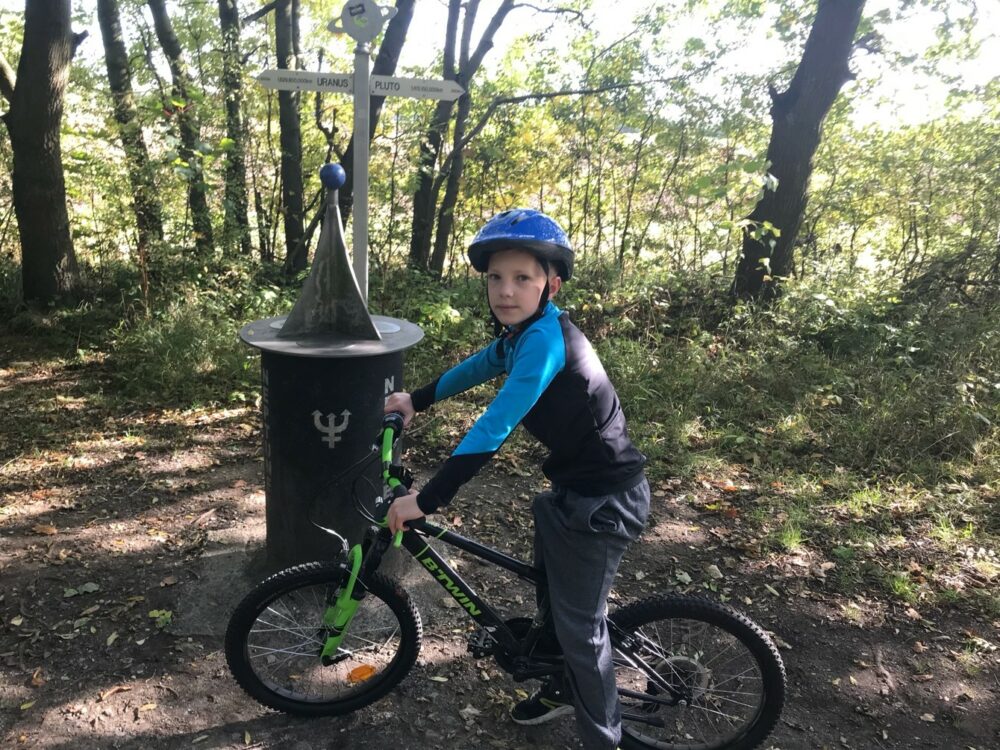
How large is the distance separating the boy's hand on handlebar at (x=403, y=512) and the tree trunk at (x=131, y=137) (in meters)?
6.06

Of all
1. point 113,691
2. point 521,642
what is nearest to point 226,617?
point 113,691

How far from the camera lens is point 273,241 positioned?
8.80 meters

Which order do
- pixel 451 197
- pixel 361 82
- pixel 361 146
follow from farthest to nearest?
1. pixel 451 197
2. pixel 361 146
3. pixel 361 82

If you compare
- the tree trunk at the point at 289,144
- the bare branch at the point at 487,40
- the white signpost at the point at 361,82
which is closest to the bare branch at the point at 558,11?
the bare branch at the point at 487,40

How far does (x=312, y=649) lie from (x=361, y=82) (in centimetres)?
280

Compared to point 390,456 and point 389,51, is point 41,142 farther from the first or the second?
point 390,456

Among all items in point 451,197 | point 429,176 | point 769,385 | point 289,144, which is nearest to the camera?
point 769,385

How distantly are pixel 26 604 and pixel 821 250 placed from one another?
33.1 feet

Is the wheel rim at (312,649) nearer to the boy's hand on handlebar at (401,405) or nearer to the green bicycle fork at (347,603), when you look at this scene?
the green bicycle fork at (347,603)

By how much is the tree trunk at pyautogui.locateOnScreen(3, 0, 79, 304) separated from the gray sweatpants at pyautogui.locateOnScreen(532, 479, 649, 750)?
275 inches

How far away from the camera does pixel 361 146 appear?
351 cm

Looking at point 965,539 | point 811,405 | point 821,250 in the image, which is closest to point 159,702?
point 965,539

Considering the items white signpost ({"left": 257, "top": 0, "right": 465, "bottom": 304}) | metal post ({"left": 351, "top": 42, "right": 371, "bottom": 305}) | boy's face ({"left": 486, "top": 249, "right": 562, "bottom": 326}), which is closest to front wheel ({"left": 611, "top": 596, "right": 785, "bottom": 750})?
boy's face ({"left": 486, "top": 249, "right": 562, "bottom": 326})

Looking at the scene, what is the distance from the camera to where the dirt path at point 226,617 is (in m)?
2.54
